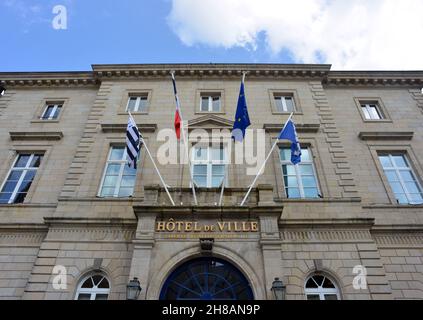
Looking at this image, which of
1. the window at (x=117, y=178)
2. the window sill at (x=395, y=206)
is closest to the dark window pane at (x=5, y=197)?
the window at (x=117, y=178)

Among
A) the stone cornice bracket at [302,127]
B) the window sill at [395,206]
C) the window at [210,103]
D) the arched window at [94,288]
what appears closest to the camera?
the arched window at [94,288]

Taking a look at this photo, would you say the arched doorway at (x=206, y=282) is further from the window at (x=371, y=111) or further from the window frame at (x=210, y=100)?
the window at (x=371, y=111)

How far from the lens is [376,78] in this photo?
18109 millimetres

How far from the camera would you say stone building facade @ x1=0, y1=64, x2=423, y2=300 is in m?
10.6

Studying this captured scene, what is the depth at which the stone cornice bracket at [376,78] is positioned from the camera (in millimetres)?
18109

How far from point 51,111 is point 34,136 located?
7.81ft

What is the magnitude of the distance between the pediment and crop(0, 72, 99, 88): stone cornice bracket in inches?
274

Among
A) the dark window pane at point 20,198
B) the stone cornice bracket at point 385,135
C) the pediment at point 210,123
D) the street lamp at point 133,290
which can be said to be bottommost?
the street lamp at point 133,290

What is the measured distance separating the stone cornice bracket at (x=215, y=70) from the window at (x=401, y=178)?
5.92 metres

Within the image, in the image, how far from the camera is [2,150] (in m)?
15.4

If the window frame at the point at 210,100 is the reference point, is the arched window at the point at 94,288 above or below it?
below

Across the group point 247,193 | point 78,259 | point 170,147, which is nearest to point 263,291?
point 247,193

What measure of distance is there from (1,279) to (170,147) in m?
8.07

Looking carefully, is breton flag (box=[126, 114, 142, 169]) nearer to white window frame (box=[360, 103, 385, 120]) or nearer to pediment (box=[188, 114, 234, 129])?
pediment (box=[188, 114, 234, 129])
